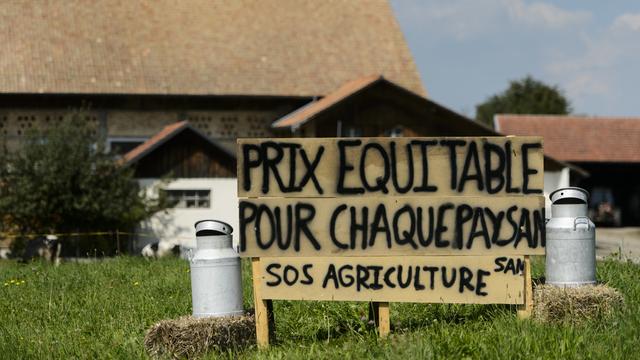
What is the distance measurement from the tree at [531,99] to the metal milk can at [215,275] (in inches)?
2621

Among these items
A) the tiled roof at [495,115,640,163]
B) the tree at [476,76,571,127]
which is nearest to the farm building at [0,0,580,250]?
the tiled roof at [495,115,640,163]

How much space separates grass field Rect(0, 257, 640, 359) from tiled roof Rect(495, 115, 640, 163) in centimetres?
3434

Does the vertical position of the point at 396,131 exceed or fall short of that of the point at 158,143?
it exceeds it

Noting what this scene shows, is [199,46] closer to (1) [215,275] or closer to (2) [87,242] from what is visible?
(2) [87,242]

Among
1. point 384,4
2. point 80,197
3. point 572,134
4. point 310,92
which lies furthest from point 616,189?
point 80,197

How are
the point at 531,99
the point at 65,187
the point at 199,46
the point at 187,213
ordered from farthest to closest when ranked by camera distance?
the point at 531,99 < the point at 199,46 < the point at 187,213 < the point at 65,187

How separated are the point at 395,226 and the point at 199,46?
2907 centimetres

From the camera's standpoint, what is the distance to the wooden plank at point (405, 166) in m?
6.86

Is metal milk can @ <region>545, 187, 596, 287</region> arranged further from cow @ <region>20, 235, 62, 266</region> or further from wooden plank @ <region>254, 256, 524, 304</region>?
cow @ <region>20, 235, 62, 266</region>

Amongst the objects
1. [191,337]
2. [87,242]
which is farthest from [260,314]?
[87,242]

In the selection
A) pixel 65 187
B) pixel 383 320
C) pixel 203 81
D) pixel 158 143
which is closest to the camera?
pixel 383 320

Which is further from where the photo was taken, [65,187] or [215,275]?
[65,187]

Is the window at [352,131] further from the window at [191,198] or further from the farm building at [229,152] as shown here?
the window at [191,198]

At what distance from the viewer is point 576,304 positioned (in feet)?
21.5
